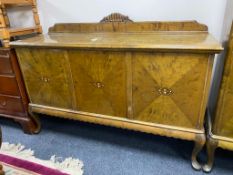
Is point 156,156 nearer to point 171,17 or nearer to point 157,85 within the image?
point 157,85

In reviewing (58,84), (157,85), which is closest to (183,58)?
(157,85)

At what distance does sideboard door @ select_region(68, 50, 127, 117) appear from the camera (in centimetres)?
112

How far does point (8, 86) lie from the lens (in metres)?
1.52

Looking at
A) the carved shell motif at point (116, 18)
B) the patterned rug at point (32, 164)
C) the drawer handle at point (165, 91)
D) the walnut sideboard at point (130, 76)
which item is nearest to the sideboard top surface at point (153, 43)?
the walnut sideboard at point (130, 76)

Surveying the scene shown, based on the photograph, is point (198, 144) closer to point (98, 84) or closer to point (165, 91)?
point (165, 91)

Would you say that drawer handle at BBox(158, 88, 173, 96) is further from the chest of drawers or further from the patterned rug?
the chest of drawers

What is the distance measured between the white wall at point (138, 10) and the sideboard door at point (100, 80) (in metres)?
0.51

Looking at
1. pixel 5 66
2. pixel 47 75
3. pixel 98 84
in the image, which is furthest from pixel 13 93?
pixel 98 84

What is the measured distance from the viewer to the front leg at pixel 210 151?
3.69 ft

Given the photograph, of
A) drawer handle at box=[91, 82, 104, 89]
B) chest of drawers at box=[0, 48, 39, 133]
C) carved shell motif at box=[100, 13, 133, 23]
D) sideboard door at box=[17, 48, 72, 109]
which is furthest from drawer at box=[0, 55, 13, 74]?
carved shell motif at box=[100, 13, 133, 23]

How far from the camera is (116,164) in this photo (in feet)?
4.34

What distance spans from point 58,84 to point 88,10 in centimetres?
63

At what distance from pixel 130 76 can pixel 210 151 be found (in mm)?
630

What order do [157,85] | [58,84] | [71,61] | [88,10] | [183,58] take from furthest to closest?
[88,10] → [58,84] → [71,61] → [157,85] → [183,58]
